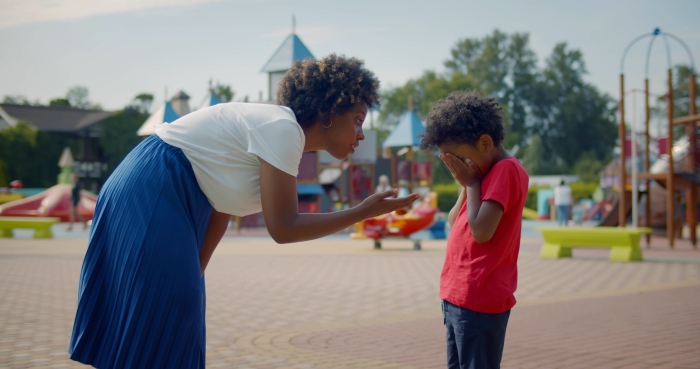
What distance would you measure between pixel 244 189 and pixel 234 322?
13.2 ft

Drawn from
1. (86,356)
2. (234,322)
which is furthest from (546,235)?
(86,356)

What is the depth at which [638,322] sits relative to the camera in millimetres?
6078

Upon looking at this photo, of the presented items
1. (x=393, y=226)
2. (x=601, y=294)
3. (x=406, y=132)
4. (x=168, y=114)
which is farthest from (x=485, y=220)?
(x=406, y=132)

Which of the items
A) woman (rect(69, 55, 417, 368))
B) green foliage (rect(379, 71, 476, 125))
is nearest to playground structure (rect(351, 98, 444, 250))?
woman (rect(69, 55, 417, 368))

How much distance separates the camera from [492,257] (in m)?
2.79

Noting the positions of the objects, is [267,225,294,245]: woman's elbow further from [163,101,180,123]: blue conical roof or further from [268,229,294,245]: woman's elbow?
[163,101,180,123]: blue conical roof

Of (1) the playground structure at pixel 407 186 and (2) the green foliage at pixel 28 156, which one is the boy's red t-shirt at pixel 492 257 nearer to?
(1) the playground structure at pixel 407 186

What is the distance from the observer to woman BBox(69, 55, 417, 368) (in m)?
2.15

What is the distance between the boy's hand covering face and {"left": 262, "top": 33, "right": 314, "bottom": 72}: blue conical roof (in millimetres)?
20291

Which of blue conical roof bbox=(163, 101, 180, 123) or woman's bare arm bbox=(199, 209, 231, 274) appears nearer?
woman's bare arm bbox=(199, 209, 231, 274)

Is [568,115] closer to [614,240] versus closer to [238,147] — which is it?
[614,240]

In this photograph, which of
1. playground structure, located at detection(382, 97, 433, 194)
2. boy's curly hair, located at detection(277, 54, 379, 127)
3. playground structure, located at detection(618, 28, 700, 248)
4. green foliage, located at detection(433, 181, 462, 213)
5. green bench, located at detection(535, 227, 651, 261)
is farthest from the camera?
green foliage, located at detection(433, 181, 462, 213)

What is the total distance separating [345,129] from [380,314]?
434 cm

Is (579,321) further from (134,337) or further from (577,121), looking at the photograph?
(577,121)
